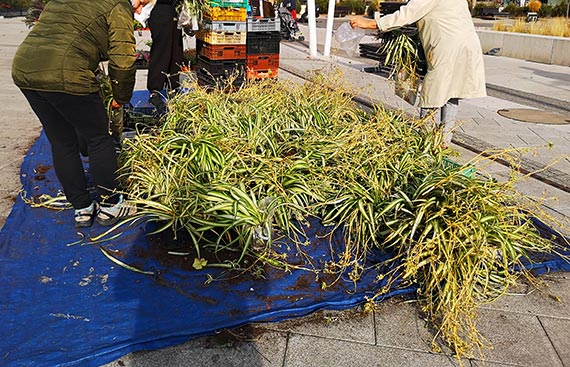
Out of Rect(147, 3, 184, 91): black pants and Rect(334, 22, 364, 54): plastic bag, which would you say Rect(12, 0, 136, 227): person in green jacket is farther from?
Rect(147, 3, 184, 91): black pants

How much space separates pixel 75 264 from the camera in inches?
118

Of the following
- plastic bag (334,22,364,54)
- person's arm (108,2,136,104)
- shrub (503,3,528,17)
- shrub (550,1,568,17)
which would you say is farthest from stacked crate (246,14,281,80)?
shrub (503,3,528,17)

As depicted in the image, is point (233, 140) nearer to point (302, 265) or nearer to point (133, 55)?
point (133, 55)

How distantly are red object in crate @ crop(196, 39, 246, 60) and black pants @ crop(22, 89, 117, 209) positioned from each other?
13.6 ft

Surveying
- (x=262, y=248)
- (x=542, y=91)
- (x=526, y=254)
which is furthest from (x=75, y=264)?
(x=542, y=91)

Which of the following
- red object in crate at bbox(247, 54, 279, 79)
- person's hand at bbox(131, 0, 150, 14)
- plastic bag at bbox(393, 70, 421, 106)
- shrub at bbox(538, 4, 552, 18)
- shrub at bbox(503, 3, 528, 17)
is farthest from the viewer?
→ shrub at bbox(503, 3, 528, 17)

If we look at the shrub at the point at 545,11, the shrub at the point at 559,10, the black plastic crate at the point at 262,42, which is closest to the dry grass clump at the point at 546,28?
the black plastic crate at the point at 262,42

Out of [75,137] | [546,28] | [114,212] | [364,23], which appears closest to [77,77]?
[75,137]

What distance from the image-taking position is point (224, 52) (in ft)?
23.9

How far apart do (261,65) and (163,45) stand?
189cm

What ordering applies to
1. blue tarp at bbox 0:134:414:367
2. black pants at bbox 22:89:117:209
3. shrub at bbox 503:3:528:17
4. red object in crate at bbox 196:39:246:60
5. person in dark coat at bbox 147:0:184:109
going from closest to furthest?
blue tarp at bbox 0:134:414:367 → black pants at bbox 22:89:117:209 → person in dark coat at bbox 147:0:184:109 → red object in crate at bbox 196:39:246:60 → shrub at bbox 503:3:528:17

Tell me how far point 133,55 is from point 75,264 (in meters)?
1.44

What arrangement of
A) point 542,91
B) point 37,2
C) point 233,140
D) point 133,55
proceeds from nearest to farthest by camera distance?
point 133,55
point 233,140
point 37,2
point 542,91

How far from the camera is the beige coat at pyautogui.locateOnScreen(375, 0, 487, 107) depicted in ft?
13.7
